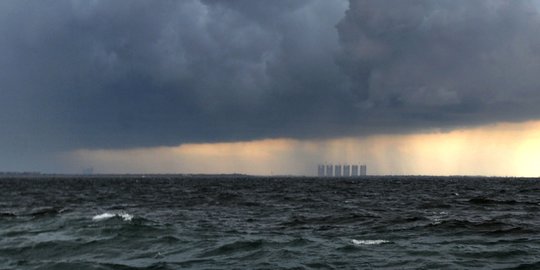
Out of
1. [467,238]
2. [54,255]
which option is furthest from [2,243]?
[467,238]

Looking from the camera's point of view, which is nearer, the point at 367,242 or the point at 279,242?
the point at 367,242

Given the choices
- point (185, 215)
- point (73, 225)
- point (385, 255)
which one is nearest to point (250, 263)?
point (385, 255)

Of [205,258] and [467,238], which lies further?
[467,238]

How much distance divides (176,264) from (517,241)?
1702 centimetres

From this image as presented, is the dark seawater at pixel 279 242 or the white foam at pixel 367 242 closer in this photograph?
the dark seawater at pixel 279 242

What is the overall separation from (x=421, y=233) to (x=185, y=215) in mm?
20988

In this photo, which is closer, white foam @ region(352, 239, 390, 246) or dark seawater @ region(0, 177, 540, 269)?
dark seawater @ region(0, 177, 540, 269)

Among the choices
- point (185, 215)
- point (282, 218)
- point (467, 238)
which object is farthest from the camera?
point (185, 215)

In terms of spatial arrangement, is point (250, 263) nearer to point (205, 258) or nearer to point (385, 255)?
point (205, 258)

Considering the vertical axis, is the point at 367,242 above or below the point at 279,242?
above

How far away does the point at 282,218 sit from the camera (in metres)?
39.2

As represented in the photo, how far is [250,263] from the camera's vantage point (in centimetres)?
2177

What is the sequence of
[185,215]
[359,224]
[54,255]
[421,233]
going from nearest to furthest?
[54,255] → [421,233] → [359,224] → [185,215]

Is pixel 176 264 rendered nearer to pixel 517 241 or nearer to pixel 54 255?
pixel 54 255
